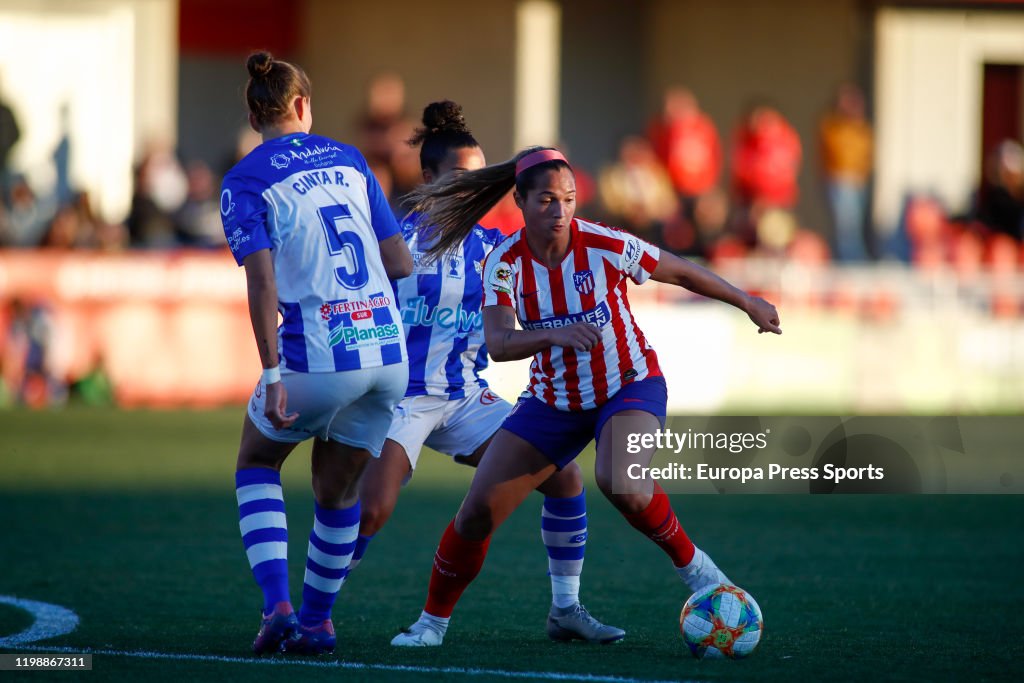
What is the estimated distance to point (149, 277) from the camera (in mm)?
15875

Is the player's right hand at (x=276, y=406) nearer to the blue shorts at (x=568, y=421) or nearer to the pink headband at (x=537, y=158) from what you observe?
the blue shorts at (x=568, y=421)

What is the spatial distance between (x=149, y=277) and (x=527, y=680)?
1145cm

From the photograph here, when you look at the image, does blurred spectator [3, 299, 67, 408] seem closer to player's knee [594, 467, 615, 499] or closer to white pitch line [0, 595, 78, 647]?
white pitch line [0, 595, 78, 647]

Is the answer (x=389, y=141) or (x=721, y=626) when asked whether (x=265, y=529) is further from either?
(x=389, y=141)

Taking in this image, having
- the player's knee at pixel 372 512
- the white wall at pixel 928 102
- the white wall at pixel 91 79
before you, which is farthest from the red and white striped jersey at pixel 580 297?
the white wall at pixel 928 102

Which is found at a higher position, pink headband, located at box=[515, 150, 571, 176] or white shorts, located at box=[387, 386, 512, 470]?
pink headband, located at box=[515, 150, 571, 176]

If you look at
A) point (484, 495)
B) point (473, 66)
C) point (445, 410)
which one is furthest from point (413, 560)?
point (473, 66)

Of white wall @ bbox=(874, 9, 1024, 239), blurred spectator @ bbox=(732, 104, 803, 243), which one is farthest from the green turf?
white wall @ bbox=(874, 9, 1024, 239)

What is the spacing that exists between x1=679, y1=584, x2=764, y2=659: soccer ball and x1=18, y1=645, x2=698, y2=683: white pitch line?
43cm

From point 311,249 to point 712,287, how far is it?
1414 mm

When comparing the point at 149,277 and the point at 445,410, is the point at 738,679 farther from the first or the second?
the point at 149,277

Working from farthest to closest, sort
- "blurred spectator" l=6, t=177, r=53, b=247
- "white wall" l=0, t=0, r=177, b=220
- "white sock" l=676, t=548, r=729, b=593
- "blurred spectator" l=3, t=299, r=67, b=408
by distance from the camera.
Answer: "white wall" l=0, t=0, r=177, b=220, "blurred spectator" l=6, t=177, r=53, b=247, "blurred spectator" l=3, t=299, r=67, b=408, "white sock" l=676, t=548, r=729, b=593

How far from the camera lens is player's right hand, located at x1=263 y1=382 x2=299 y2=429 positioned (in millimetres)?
5215

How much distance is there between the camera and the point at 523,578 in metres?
7.45
